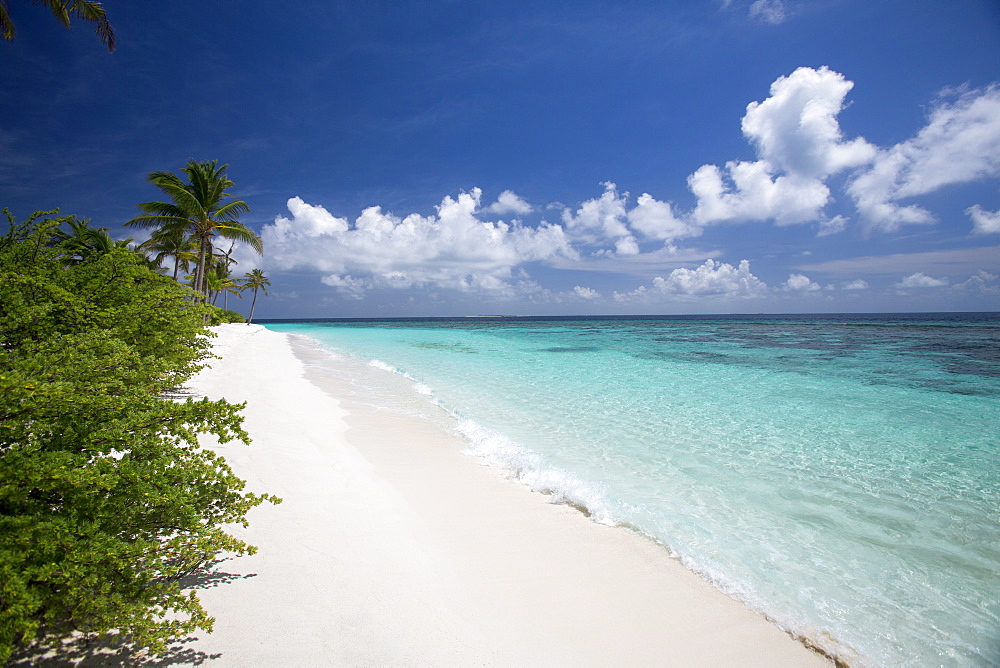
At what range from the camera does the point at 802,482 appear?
535 cm

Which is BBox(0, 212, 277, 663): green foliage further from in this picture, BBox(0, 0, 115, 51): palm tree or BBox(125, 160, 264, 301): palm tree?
BBox(125, 160, 264, 301): palm tree

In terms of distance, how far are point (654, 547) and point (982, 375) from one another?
60.3ft

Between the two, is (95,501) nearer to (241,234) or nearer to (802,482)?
(802,482)

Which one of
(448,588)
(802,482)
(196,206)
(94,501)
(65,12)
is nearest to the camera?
(94,501)

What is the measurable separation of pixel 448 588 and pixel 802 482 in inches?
194

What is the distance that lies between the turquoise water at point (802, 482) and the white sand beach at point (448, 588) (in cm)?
36

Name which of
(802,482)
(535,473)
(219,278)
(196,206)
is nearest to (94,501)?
(535,473)

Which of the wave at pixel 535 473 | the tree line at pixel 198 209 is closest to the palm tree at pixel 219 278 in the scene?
the tree line at pixel 198 209

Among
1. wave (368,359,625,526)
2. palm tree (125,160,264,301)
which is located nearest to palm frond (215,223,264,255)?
palm tree (125,160,264,301)

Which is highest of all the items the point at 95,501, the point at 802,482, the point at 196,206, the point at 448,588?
the point at 196,206

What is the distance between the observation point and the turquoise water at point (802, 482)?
3.12 m

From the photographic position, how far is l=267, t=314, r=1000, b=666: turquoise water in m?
3.12

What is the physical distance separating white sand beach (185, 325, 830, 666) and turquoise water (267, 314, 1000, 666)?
1.19 ft

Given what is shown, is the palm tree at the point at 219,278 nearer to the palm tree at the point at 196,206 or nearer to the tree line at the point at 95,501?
the palm tree at the point at 196,206
